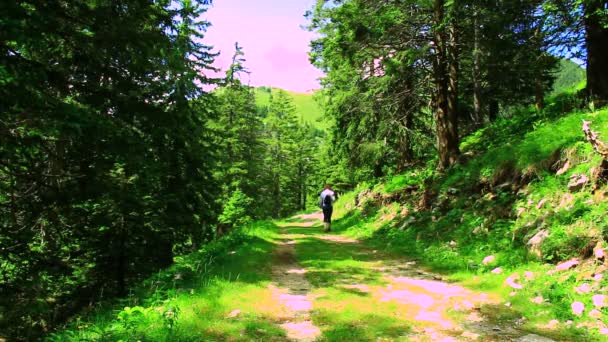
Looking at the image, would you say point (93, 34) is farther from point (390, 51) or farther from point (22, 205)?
point (390, 51)

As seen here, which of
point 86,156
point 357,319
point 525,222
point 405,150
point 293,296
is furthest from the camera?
point 405,150

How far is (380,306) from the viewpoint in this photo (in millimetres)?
5551

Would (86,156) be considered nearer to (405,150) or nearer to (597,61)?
(597,61)

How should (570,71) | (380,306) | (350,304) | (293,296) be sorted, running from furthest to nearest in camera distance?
(570,71), (293,296), (350,304), (380,306)

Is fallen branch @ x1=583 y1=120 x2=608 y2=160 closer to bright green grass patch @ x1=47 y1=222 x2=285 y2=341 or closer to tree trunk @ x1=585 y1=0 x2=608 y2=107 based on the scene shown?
tree trunk @ x1=585 y1=0 x2=608 y2=107

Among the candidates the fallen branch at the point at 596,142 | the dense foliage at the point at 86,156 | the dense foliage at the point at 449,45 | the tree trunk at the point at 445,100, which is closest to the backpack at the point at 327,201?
the dense foliage at the point at 449,45

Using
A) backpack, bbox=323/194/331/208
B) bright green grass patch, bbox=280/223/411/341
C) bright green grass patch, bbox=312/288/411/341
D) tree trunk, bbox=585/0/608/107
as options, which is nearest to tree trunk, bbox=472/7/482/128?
tree trunk, bbox=585/0/608/107

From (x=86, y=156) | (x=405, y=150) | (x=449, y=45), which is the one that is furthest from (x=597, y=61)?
(x=86, y=156)

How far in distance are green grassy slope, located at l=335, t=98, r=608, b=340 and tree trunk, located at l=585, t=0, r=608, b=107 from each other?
84 centimetres

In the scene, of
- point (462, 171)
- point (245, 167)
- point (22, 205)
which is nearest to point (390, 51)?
point (462, 171)

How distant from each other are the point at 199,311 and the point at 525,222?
6436 mm

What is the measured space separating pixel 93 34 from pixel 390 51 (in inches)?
383

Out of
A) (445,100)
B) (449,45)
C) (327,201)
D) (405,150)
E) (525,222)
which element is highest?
(449,45)

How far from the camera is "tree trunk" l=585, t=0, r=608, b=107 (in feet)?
33.1
